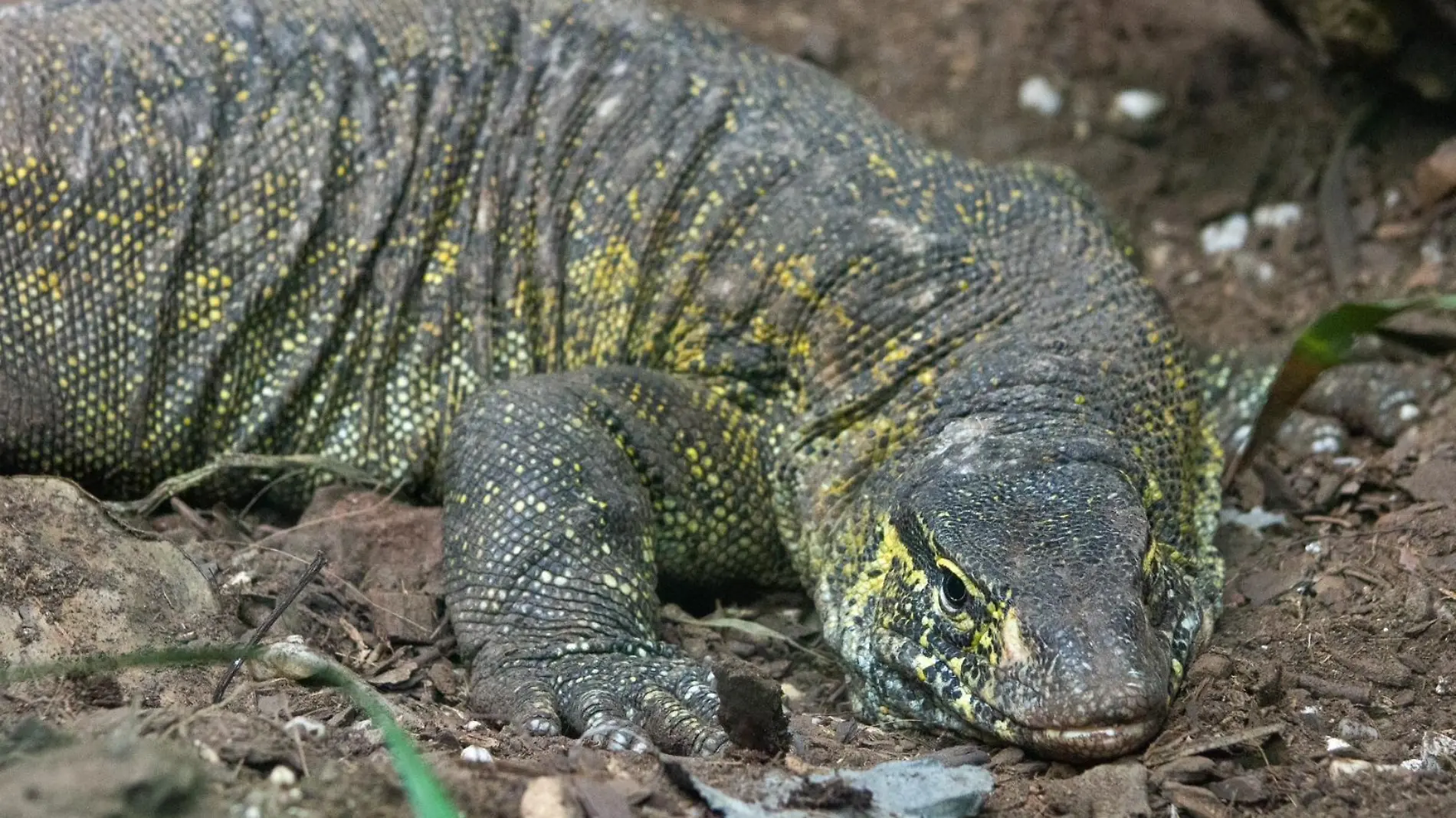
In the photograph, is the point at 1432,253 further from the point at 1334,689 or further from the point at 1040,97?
the point at 1334,689

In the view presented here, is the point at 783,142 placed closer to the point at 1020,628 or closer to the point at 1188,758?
the point at 1020,628

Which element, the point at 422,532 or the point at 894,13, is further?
the point at 894,13

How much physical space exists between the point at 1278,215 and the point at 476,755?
6389 millimetres

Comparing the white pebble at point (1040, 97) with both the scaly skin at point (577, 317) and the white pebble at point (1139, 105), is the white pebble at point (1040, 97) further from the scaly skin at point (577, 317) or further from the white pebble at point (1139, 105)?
the scaly skin at point (577, 317)

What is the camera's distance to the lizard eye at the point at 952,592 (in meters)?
5.36

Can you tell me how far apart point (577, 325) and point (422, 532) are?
3.83ft

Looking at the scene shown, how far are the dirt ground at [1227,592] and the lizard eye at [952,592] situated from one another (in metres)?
0.48

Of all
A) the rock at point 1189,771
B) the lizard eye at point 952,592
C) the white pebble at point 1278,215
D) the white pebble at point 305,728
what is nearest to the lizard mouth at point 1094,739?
the rock at point 1189,771

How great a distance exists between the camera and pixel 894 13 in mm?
10781

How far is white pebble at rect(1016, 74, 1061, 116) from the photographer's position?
33.0 ft

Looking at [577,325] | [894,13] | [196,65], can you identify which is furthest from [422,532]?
[894,13]

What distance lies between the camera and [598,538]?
625 centimetres

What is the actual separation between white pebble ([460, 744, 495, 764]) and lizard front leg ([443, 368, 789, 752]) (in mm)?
458

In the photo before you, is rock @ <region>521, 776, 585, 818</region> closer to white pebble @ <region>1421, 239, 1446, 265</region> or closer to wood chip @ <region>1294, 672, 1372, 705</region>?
wood chip @ <region>1294, 672, 1372, 705</region>
